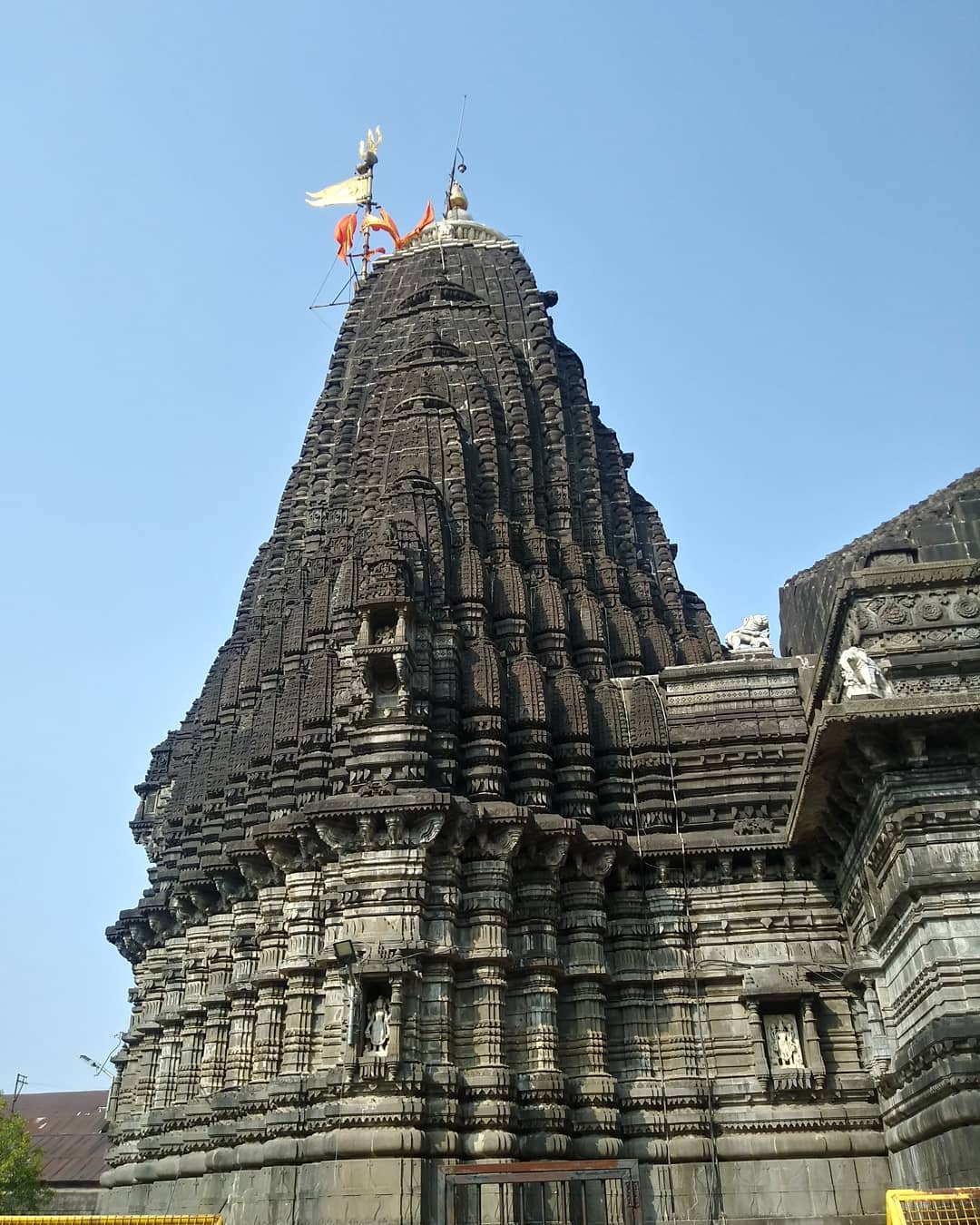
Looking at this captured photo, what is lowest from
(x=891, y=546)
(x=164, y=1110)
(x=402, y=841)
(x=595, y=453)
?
(x=164, y=1110)

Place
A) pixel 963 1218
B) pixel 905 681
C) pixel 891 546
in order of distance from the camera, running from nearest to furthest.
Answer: pixel 963 1218 < pixel 905 681 < pixel 891 546

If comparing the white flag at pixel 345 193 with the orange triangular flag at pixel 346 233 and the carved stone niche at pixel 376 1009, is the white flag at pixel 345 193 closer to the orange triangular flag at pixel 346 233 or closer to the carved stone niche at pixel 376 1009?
the orange triangular flag at pixel 346 233

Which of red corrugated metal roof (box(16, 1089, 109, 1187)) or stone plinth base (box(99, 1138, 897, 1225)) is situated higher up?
red corrugated metal roof (box(16, 1089, 109, 1187))

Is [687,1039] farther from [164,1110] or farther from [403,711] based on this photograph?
[164,1110]

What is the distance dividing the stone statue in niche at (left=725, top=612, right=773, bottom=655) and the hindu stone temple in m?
3.88

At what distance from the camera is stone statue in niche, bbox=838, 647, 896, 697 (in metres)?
16.1

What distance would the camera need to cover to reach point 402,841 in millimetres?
19062

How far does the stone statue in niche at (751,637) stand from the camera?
3012cm

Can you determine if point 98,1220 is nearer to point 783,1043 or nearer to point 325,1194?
point 325,1194

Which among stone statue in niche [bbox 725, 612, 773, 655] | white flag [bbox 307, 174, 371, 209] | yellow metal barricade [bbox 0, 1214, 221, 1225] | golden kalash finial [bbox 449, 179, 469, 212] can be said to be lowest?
yellow metal barricade [bbox 0, 1214, 221, 1225]

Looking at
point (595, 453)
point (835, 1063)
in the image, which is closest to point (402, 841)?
point (835, 1063)

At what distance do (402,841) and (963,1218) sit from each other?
1057 cm

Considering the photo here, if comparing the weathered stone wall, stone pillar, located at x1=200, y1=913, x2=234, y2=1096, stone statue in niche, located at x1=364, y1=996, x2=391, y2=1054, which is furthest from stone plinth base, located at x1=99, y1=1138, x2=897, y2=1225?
the weathered stone wall

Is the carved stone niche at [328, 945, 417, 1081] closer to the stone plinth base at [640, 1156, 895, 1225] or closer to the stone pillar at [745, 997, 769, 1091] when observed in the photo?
the stone plinth base at [640, 1156, 895, 1225]
